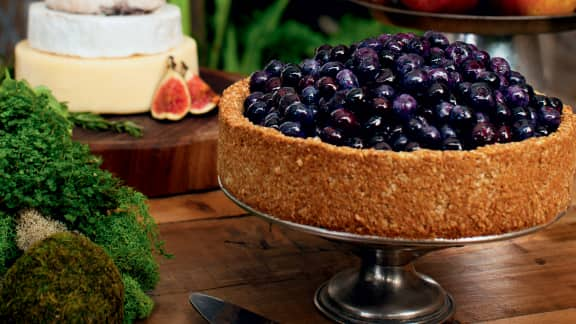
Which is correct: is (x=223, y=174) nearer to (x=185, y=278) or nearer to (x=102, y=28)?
(x=185, y=278)

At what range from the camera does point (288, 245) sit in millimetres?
1705

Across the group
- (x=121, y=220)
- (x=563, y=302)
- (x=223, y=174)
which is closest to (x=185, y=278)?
(x=121, y=220)

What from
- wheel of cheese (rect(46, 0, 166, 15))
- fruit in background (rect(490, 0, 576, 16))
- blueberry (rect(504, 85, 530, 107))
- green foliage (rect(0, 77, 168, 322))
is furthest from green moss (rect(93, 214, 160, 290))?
fruit in background (rect(490, 0, 576, 16))

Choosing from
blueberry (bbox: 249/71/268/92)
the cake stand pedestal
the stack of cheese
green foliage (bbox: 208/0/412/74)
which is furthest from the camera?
green foliage (bbox: 208/0/412/74)

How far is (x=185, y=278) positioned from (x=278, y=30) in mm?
2606

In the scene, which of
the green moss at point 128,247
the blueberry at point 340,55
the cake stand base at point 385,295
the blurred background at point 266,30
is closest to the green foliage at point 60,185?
the green moss at point 128,247

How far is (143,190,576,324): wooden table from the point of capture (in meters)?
1.44

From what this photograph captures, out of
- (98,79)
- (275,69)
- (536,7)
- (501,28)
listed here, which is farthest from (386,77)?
(98,79)

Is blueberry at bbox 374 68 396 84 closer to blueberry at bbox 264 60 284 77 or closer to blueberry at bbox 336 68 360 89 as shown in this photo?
blueberry at bbox 336 68 360 89

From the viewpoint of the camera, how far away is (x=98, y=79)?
2.19m

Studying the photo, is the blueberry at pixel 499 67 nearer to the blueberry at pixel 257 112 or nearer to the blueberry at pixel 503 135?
the blueberry at pixel 503 135

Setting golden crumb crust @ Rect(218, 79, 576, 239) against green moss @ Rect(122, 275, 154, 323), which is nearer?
golden crumb crust @ Rect(218, 79, 576, 239)

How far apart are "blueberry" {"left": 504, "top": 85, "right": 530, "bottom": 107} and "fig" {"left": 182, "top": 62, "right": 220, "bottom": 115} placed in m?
1.03

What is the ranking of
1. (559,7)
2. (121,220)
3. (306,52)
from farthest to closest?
(306,52), (559,7), (121,220)
